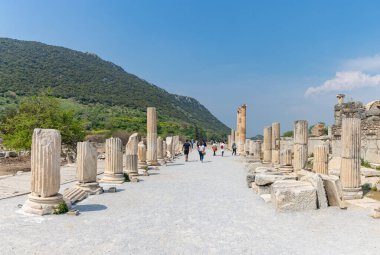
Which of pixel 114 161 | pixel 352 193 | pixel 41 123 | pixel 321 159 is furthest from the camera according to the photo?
pixel 41 123

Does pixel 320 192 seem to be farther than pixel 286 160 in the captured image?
No

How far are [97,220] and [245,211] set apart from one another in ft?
12.2

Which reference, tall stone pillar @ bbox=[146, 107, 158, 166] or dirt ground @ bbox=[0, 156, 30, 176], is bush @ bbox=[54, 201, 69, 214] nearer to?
tall stone pillar @ bbox=[146, 107, 158, 166]

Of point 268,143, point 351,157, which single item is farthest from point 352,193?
point 268,143

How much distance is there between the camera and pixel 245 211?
31.3 ft

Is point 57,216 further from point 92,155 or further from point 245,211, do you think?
point 245,211

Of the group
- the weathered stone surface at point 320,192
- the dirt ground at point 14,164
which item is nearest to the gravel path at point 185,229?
the weathered stone surface at point 320,192

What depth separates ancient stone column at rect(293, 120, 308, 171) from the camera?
16438 mm

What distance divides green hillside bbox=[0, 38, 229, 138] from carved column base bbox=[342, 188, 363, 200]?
140 ft

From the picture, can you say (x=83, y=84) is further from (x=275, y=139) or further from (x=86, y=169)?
(x=86, y=169)

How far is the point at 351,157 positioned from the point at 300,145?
4.92 metres

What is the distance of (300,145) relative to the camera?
16.5 m

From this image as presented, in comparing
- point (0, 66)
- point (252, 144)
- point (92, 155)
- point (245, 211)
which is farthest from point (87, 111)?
point (245, 211)

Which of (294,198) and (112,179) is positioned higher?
(294,198)
